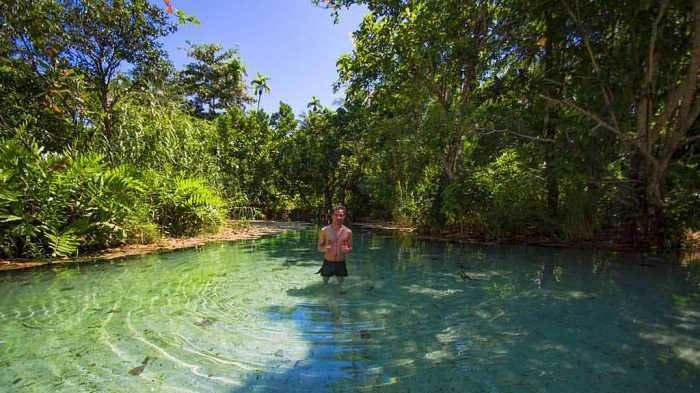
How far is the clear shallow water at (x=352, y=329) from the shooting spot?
10.8 ft

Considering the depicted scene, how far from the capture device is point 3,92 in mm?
10023

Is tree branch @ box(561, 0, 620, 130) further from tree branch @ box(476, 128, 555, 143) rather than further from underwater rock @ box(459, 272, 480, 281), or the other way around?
underwater rock @ box(459, 272, 480, 281)

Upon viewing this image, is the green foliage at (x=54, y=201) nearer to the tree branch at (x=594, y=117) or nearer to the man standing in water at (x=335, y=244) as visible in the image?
the man standing in water at (x=335, y=244)

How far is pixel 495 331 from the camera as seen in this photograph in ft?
14.8

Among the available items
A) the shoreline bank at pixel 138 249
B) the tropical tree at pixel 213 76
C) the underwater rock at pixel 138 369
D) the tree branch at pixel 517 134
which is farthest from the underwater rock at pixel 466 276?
the tropical tree at pixel 213 76

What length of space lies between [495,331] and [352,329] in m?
1.77

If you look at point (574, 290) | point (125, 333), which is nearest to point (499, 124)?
point (574, 290)

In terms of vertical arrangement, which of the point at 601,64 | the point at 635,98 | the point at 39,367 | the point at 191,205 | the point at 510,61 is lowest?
the point at 39,367

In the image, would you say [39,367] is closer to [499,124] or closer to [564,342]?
[564,342]

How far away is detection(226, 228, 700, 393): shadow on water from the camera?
3.28 metres

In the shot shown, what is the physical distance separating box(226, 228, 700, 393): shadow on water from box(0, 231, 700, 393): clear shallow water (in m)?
0.02

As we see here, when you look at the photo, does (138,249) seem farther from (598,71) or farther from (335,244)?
(598,71)

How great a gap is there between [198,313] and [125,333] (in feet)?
3.24

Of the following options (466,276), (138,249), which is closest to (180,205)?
(138,249)
